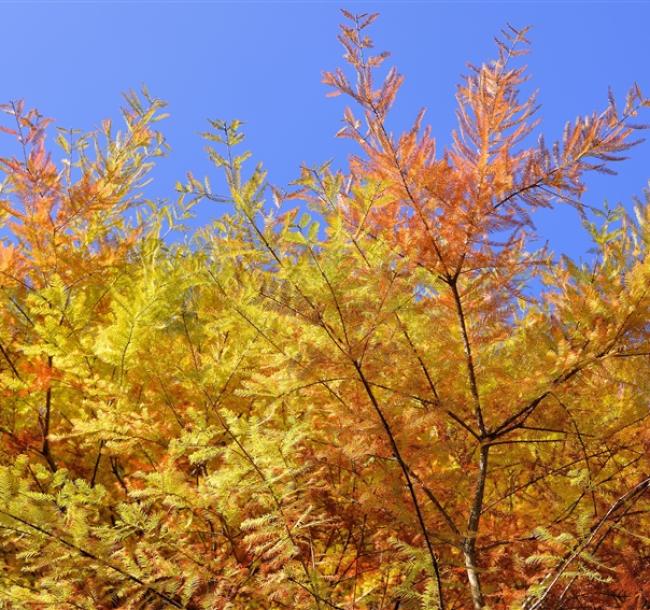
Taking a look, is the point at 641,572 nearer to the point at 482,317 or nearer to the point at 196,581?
the point at 482,317

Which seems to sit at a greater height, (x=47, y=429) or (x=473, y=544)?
(x=47, y=429)

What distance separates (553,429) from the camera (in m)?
A: 2.45

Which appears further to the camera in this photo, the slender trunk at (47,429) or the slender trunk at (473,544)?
the slender trunk at (47,429)

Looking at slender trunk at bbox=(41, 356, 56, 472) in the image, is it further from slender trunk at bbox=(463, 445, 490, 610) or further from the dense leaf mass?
slender trunk at bbox=(463, 445, 490, 610)

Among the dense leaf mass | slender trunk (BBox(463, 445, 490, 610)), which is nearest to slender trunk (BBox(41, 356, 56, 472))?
the dense leaf mass

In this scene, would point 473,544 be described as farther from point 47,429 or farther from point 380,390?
point 47,429

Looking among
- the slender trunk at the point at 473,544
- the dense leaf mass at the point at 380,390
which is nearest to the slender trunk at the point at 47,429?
the dense leaf mass at the point at 380,390

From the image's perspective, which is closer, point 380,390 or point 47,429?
point 380,390

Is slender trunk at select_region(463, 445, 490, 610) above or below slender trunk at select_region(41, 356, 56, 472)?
below

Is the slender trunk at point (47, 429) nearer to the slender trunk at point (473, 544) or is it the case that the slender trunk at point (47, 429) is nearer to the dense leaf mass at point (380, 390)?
the dense leaf mass at point (380, 390)

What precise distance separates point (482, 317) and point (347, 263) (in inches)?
25.8

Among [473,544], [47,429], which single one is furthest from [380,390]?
[47,429]

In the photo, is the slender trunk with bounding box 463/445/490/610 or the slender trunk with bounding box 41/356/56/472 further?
the slender trunk with bounding box 41/356/56/472

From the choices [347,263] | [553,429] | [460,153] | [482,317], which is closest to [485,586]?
[553,429]
